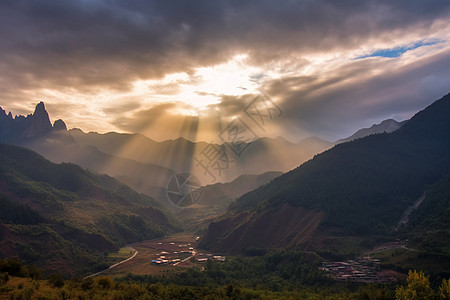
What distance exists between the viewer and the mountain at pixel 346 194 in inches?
5037

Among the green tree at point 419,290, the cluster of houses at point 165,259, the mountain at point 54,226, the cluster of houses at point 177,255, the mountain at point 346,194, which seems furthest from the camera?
the mountain at point 346,194

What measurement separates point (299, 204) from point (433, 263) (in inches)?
2917

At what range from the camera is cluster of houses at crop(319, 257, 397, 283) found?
73481mm

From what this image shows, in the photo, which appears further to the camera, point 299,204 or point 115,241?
point 115,241

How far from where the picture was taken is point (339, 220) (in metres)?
130

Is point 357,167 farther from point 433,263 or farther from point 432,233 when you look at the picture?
point 433,263

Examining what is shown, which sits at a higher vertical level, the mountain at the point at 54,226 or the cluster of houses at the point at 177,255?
the mountain at the point at 54,226

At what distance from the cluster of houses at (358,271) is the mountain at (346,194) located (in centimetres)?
1779

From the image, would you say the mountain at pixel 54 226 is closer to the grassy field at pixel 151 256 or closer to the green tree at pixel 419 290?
the grassy field at pixel 151 256

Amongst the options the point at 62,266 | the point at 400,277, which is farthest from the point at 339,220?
the point at 62,266

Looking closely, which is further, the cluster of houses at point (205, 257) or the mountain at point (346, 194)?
the cluster of houses at point (205, 257)

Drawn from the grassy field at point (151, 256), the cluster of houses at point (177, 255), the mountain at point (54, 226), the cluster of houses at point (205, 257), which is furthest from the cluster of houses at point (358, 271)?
the mountain at point (54, 226)

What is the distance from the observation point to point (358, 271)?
8194cm

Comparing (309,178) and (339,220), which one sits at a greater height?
(309,178)
